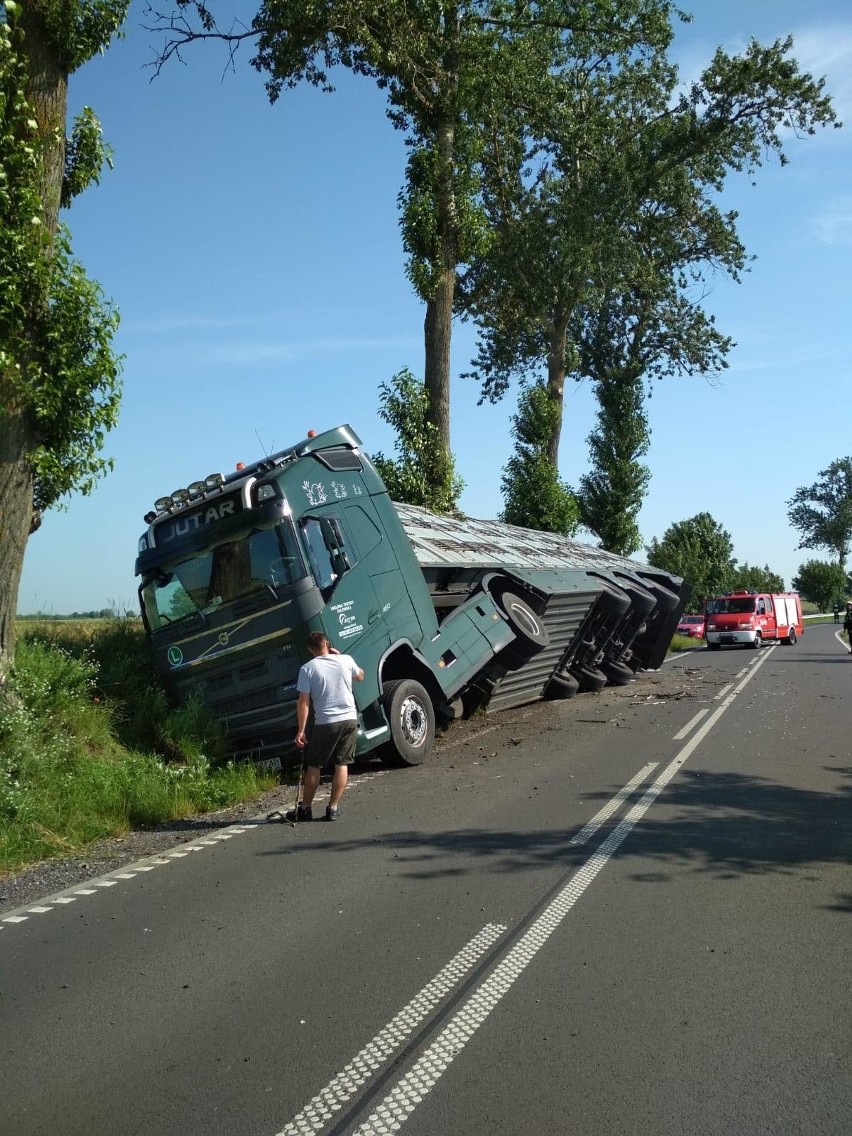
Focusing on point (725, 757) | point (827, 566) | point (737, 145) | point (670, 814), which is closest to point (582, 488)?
point (737, 145)

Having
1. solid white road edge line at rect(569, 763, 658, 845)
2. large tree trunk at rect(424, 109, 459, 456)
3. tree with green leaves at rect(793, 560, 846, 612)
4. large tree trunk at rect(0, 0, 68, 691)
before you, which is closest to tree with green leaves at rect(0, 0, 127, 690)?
large tree trunk at rect(0, 0, 68, 691)

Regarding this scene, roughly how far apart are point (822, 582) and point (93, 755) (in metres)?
120

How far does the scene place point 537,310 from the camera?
98.6 feet

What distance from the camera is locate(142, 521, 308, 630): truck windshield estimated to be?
10070mm

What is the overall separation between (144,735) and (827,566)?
11919cm

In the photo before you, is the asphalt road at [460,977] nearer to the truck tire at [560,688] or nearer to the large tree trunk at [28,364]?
the large tree trunk at [28,364]

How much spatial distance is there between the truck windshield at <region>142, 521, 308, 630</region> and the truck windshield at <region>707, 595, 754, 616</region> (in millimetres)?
34058

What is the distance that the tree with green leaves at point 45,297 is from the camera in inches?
365

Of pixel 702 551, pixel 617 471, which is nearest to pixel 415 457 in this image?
pixel 617 471

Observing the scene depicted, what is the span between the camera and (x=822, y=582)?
119188 mm

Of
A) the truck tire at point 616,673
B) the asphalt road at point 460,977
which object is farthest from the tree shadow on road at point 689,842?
the truck tire at point 616,673

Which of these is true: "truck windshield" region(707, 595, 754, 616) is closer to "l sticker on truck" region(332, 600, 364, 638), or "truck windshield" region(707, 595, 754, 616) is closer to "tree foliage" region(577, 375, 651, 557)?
"tree foliage" region(577, 375, 651, 557)

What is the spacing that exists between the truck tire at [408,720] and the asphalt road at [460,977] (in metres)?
2.03

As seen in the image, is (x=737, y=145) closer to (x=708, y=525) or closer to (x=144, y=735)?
(x=144, y=735)
